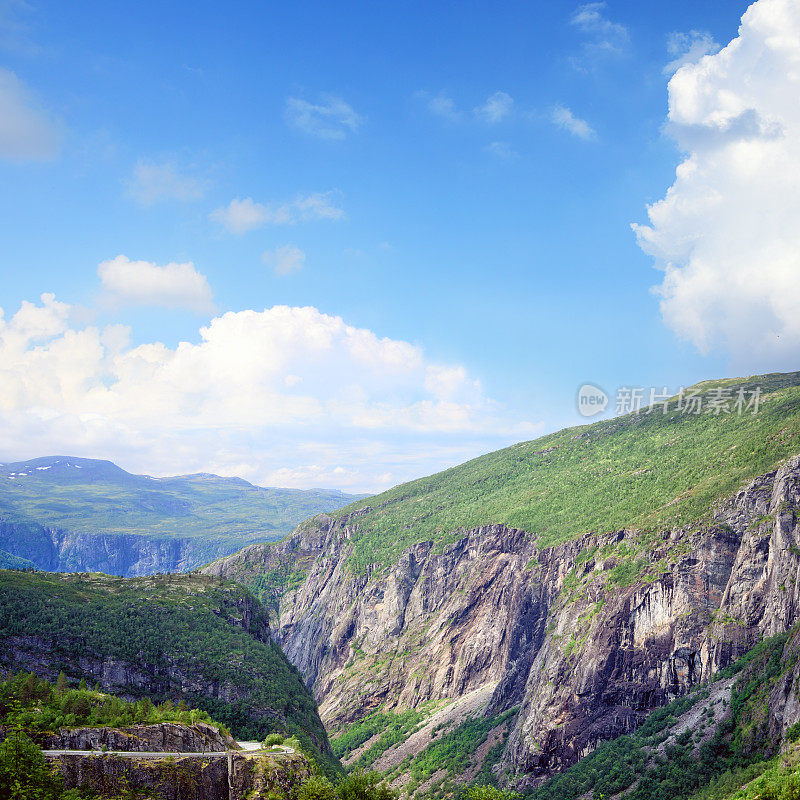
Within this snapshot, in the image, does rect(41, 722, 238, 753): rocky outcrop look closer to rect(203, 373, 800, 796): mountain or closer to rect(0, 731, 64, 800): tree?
rect(0, 731, 64, 800): tree

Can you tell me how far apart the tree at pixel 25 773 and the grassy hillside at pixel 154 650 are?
62.7m

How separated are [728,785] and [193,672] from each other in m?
96.2

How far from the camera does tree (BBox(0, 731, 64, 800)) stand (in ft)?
156

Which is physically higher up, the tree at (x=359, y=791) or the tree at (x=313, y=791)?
the tree at (x=313, y=791)

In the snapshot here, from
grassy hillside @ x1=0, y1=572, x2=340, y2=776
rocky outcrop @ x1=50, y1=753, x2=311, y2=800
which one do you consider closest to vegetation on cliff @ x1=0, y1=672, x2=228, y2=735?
rocky outcrop @ x1=50, y1=753, x2=311, y2=800

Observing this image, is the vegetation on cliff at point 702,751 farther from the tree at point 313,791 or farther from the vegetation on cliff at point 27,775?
the vegetation on cliff at point 27,775

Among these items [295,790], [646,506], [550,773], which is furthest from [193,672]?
[646,506]

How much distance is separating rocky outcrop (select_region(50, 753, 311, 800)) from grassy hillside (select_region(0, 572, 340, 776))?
55450 mm

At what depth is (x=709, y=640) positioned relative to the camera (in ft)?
419

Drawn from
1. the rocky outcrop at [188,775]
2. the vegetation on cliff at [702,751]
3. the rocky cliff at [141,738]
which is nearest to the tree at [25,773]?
the rocky outcrop at [188,775]

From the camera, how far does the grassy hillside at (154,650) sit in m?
109

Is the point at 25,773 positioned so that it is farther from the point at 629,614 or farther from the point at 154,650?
the point at 629,614

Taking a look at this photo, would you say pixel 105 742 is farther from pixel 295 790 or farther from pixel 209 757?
pixel 295 790

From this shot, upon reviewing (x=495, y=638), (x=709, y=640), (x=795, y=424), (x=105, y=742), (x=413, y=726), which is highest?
(x=795, y=424)
